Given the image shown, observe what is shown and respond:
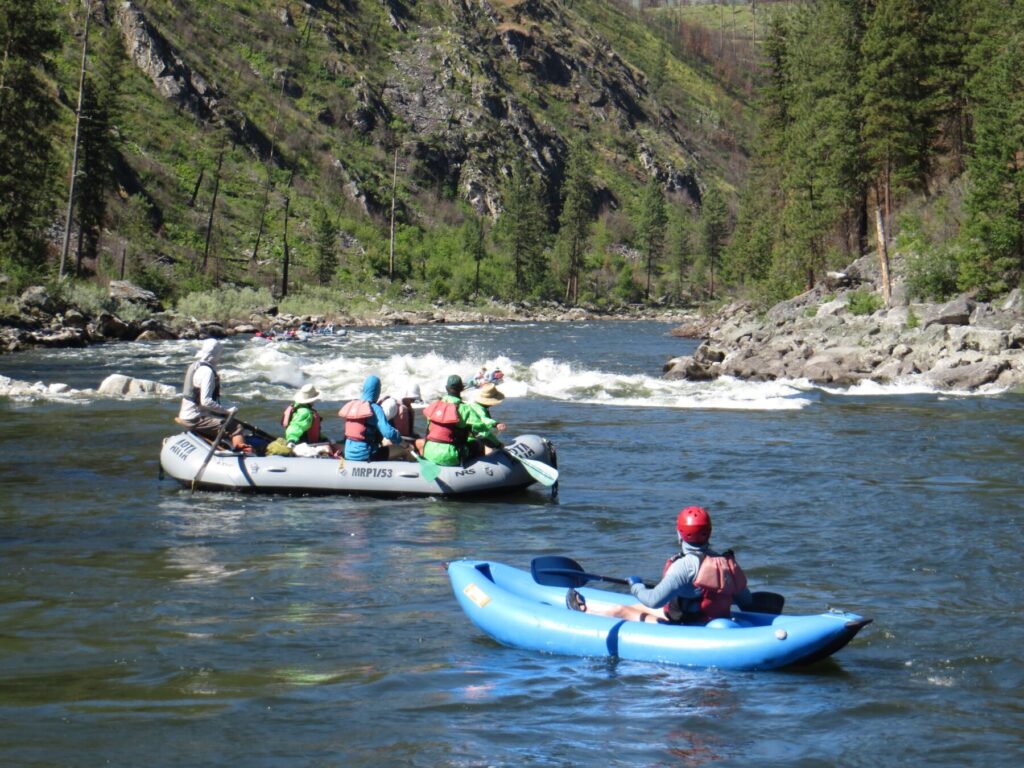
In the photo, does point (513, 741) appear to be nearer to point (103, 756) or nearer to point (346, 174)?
point (103, 756)

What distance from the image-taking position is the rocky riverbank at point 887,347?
930 inches

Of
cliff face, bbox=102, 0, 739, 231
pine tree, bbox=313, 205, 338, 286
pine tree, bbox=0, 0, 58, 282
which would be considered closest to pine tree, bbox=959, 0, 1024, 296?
pine tree, bbox=0, 0, 58, 282

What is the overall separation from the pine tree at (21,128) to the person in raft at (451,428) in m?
27.1

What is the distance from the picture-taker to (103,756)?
5531 millimetres

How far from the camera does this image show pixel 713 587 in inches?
279

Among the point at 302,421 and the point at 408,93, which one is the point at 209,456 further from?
the point at 408,93

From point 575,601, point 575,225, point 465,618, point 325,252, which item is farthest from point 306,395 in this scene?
point 575,225

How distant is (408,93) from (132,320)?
6228cm

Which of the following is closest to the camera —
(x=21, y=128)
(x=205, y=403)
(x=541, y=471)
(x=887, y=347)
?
(x=541, y=471)

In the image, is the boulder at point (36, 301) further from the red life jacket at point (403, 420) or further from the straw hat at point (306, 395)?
the red life jacket at point (403, 420)

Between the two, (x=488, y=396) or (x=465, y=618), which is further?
(x=488, y=396)

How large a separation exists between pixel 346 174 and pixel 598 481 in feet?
240

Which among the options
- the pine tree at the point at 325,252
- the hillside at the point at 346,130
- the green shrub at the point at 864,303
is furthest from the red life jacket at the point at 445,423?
the pine tree at the point at 325,252

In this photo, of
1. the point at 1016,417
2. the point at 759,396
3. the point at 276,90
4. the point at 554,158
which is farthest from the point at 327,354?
the point at 554,158
